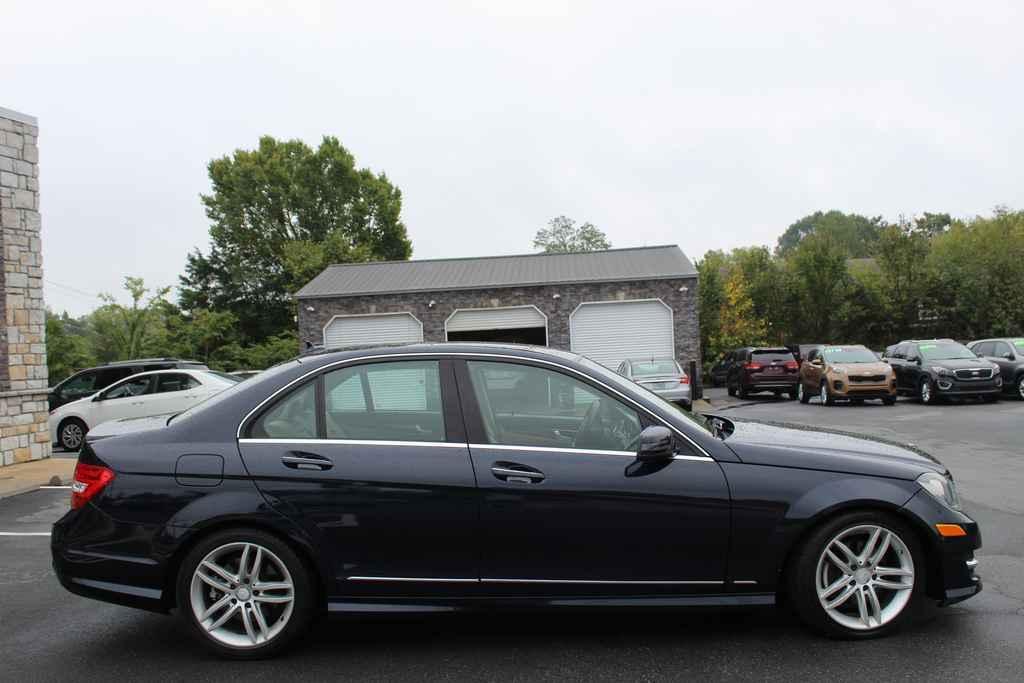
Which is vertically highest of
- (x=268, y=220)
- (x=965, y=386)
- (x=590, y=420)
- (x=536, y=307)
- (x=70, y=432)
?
(x=268, y=220)

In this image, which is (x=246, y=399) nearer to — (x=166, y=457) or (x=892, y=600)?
(x=166, y=457)

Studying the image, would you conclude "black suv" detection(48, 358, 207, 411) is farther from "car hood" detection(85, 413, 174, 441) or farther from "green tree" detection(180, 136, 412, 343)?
"green tree" detection(180, 136, 412, 343)

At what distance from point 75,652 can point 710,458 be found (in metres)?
3.48

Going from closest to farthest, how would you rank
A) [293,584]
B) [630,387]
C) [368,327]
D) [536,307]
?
1. [293,584]
2. [630,387]
3. [536,307]
4. [368,327]

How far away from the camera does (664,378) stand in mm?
17734

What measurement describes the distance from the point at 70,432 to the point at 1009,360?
21.8 meters

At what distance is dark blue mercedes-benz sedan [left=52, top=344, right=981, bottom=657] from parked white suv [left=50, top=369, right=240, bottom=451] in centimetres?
1206

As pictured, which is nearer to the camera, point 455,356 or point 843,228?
point 455,356

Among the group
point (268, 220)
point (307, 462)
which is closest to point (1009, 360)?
point (307, 462)

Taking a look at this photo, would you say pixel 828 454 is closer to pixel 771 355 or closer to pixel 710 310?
pixel 771 355

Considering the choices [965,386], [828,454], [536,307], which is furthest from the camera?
[536,307]

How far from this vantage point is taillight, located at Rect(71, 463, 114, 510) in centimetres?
410

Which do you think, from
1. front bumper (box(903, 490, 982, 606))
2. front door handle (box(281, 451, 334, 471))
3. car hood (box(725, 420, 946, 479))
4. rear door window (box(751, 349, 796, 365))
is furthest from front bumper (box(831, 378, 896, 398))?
front door handle (box(281, 451, 334, 471))

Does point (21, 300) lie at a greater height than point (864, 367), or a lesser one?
greater
